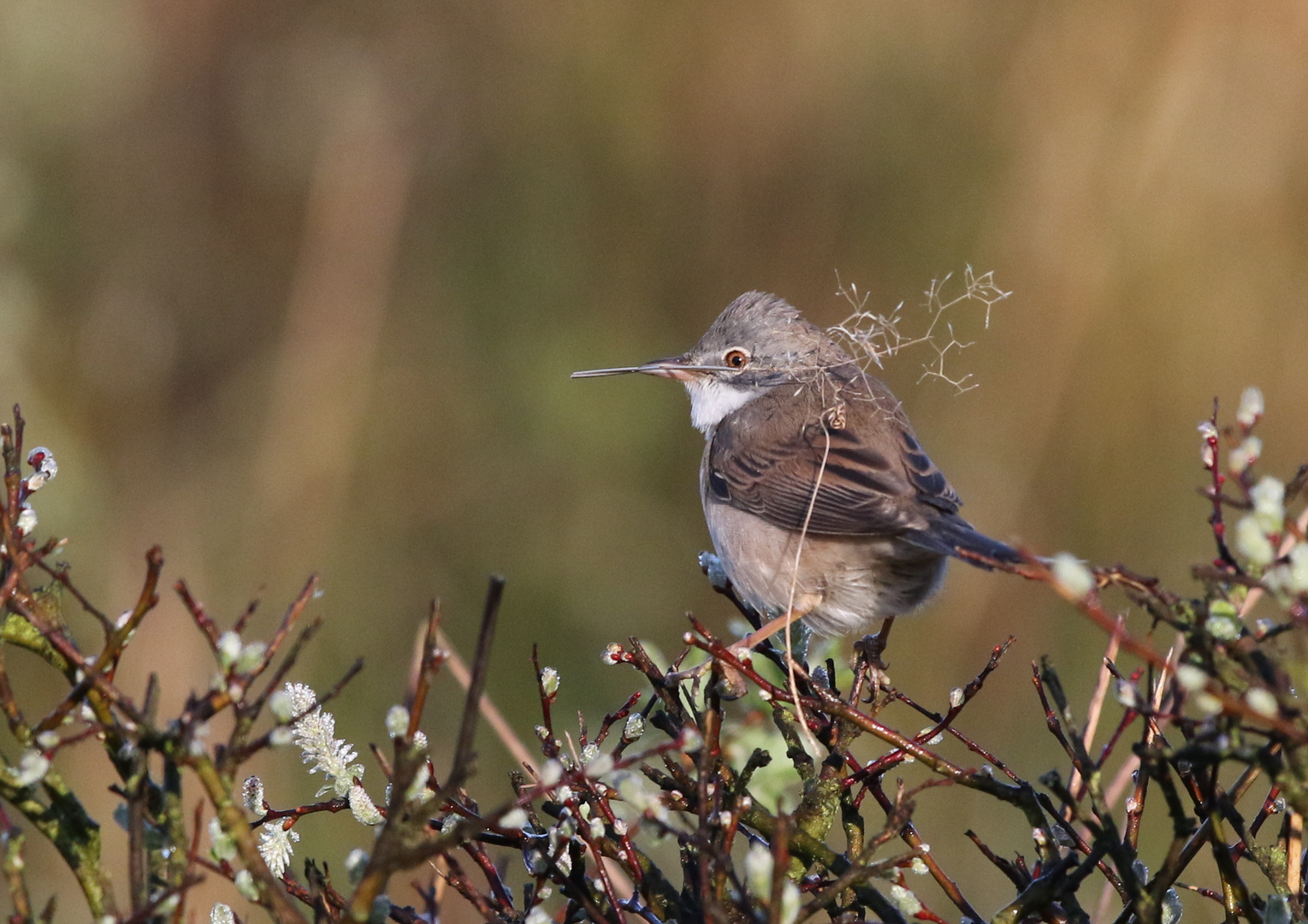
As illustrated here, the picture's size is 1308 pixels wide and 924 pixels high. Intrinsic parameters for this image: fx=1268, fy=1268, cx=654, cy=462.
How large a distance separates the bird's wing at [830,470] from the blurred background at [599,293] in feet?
6.48

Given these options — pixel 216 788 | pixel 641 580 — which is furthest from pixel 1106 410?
pixel 216 788

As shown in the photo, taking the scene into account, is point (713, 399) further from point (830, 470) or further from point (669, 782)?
point (669, 782)

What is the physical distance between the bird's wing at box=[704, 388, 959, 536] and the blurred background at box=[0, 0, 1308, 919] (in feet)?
6.48

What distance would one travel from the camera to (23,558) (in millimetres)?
1681

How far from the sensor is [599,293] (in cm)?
684

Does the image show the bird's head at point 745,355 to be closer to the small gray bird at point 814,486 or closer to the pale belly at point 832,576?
the small gray bird at point 814,486

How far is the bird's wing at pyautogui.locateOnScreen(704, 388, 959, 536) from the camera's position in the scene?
136 inches

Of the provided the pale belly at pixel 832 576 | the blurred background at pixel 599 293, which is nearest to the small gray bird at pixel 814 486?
the pale belly at pixel 832 576

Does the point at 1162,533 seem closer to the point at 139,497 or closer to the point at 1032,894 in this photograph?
the point at 1032,894

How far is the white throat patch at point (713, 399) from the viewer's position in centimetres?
440

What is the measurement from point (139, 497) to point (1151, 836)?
16.0 ft

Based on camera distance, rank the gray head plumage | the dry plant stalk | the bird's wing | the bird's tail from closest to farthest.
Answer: the dry plant stalk, the bird's tail, the bird's wing, the gray head plumage

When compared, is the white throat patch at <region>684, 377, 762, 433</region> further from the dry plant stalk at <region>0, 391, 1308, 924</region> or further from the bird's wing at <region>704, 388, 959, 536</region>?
the dry plant stalk at <region>0, 391, 1308, 924</region>

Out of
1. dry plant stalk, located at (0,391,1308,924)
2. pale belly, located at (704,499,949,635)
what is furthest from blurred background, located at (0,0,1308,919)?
dry plant stalk, located at (0,391,1308,924)
